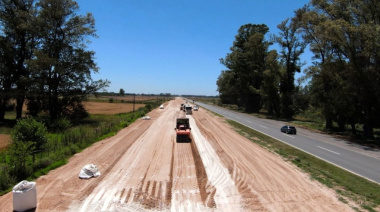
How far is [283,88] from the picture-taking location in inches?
2405

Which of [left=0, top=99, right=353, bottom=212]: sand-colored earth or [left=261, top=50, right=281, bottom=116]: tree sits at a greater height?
[left=261, top=50, right=281, bottom=116]: tree

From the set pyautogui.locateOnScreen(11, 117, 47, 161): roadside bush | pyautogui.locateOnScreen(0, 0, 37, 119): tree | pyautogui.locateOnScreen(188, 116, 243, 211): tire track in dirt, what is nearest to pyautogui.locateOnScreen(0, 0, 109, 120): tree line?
pyautogui.locateOnScreen(0, 0, 37, 119): tree

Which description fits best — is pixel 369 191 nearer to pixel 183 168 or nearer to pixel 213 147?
pixel 183 168

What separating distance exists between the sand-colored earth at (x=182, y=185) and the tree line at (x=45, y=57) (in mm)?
29555

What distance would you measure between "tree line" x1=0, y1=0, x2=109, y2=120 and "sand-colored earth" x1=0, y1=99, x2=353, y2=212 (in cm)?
2956

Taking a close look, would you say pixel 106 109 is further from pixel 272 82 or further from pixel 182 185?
pixel 182 185

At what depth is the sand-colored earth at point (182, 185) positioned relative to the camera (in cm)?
1016

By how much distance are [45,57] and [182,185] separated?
37.1m

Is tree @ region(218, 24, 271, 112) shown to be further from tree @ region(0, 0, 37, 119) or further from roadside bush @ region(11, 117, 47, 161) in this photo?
roadside bush @ region(11, 117, 47, 161)

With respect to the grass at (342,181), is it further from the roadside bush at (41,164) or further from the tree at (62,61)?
the tree at (62,61)

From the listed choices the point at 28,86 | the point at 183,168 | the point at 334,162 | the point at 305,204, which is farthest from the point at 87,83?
the point at 305,204

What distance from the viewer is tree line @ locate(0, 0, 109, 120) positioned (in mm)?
42781

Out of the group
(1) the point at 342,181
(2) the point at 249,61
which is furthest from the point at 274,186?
(2) the point at 249,61

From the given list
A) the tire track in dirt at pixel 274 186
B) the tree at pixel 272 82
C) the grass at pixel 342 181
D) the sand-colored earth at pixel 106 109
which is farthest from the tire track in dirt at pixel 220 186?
the tree at pixel 272 82
